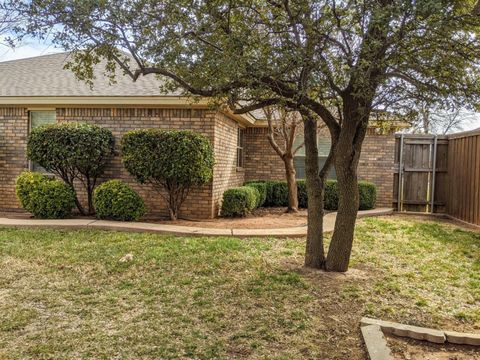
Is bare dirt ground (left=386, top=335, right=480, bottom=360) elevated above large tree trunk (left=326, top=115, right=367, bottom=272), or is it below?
below

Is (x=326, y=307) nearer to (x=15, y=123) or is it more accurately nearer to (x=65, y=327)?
(x=65, y=327)

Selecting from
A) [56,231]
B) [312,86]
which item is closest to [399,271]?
[312,86]

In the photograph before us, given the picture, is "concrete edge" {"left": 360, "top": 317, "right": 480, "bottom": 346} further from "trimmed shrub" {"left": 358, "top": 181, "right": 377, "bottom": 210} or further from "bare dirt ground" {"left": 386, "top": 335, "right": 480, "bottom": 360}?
"trimmed shrub" {"left": 358, "top": 181, "right": 377, "bottom": 210}

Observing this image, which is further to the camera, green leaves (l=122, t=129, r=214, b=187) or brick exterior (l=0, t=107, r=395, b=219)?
brick exterior (l=0, t=107, r=395, b=219)

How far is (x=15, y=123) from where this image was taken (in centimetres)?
959

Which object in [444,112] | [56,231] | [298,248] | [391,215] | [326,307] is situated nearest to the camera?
[326,307]

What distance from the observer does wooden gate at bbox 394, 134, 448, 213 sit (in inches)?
431

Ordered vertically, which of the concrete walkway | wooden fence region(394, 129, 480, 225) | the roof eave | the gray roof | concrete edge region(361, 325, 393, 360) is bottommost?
concrete edge region(361, 325, 393, 360)

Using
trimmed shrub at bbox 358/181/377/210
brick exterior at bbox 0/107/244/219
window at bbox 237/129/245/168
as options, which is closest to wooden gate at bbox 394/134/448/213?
trimmed shrub at bbox 358/181/377/210

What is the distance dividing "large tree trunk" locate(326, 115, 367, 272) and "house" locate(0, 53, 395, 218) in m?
4.24

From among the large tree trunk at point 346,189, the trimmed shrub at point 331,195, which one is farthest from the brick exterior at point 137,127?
the large tree trunk at point 346,189

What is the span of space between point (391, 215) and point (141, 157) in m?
6.60

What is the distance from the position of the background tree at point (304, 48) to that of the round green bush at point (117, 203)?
3.53 m

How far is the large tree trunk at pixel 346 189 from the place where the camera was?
473 centimetres
